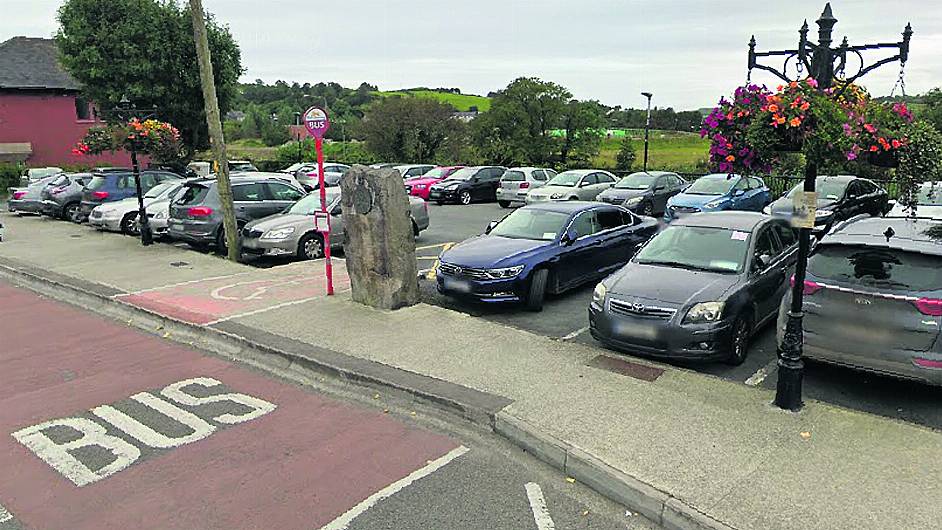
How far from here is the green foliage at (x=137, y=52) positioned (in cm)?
2789

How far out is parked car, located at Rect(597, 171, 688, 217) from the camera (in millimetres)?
19562

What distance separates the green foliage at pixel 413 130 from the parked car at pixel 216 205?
3051cm

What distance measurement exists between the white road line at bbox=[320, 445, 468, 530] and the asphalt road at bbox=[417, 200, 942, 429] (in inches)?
127

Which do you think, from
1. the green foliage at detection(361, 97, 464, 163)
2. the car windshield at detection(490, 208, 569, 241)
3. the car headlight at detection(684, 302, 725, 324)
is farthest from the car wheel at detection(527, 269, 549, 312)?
the green foliage at detection(361, 97, 464, 163)

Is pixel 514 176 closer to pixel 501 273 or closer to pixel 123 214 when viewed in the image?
pixel 123 214

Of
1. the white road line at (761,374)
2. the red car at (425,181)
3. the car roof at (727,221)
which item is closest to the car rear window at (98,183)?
the red car at (425,181)

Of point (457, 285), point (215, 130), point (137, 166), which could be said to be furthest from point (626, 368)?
point (137, 166)

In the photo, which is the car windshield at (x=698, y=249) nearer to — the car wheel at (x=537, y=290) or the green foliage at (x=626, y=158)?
the car wheel at (x=537, y=290)

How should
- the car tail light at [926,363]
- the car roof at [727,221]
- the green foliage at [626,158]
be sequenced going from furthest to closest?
the green foliage at [626,158] → the car roof at [727,221] → the car tail light at [926,363]

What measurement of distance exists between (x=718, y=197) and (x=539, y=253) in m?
9.84

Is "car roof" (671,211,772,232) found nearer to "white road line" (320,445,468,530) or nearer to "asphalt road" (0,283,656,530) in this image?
"asphalt road" (0,283,656,530)

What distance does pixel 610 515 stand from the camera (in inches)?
182

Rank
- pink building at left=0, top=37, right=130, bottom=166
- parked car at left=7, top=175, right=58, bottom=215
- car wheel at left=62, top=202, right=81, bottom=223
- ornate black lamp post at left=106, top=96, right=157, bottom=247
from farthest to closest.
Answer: pink building at left=0, top=37, right=130, bottom=166, parked car at left=7, top=175, right=58, bottom=215, car wheel at left=62, top=202, right=81, bottom=223, ornate black lamp post at left=106, top=96, right=157, bottom=247

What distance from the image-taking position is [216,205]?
14.6m
